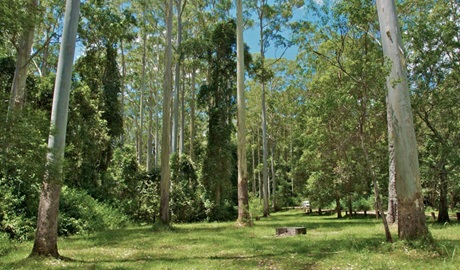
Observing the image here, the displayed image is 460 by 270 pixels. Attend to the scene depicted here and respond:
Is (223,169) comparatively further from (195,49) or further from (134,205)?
(195,49)

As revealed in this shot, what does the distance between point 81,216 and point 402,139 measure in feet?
38.4

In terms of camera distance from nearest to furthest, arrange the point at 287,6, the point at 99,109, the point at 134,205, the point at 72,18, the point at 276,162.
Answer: the point at 72,18 < the point at 134,205 < the point at 99,109 < the point at 287,6 < the point at 276,162

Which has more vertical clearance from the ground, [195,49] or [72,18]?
[195,49]

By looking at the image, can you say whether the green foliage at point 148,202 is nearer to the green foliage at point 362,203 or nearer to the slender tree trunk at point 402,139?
the slender tree trunk at point 402,139

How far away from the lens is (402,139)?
26.9ft

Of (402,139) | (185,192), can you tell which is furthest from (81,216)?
(402,139)

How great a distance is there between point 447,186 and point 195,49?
609 inches

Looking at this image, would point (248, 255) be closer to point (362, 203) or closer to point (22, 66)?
point (22, 66)

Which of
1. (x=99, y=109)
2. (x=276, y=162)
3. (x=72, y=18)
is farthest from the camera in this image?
(x=276, y=162)

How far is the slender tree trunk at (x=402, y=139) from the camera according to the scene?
786 cm

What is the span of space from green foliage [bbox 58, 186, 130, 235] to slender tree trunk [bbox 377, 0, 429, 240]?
10.8 meters

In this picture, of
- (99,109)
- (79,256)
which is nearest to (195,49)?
(99,109)

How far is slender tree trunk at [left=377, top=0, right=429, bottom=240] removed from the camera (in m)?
7.86

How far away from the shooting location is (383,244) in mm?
8289
